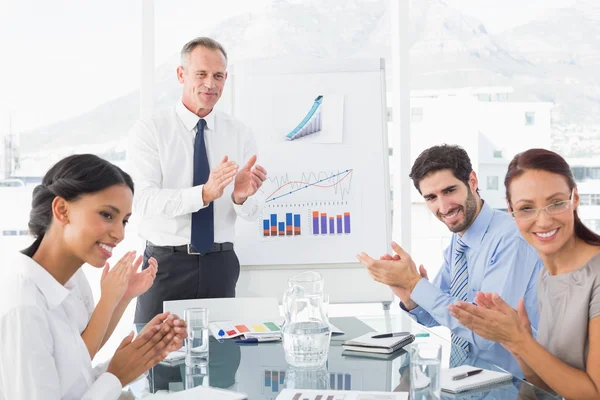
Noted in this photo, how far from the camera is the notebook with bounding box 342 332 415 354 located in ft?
7.16

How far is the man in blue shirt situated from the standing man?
97 centimetres

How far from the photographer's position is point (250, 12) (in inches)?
189

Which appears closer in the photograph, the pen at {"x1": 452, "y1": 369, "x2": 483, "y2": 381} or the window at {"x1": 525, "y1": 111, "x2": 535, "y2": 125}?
the pen at {"x1": 452, "y1": 369, "x2": 483, "y2": 381}

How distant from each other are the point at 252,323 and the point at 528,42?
128 inches

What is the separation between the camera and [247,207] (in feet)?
11.5

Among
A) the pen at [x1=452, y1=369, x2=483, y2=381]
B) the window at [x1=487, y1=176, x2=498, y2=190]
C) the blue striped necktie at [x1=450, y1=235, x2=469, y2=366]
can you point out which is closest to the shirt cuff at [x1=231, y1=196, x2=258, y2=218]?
the blue striped necktie at [x1=450, y1=235, x2=469, y2=366]

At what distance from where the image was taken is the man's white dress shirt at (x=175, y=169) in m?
3.38

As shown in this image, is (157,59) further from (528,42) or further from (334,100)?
(528,42)

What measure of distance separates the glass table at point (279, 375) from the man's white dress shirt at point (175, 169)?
1184mm

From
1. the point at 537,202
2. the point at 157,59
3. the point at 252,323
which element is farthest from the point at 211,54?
the point at 537,202

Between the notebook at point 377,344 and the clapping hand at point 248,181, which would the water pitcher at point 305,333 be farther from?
the clapping hand at point 248,181

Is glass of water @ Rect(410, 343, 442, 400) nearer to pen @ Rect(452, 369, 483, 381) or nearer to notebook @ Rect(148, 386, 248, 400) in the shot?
pen @ Rect(452, 369, 483, 381)

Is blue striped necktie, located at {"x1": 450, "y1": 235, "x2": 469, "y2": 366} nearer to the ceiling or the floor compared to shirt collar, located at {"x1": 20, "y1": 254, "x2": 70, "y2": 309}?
nearer to the floor

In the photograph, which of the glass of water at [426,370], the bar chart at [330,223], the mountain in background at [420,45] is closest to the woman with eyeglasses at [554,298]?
the glass of water at [426,370]
